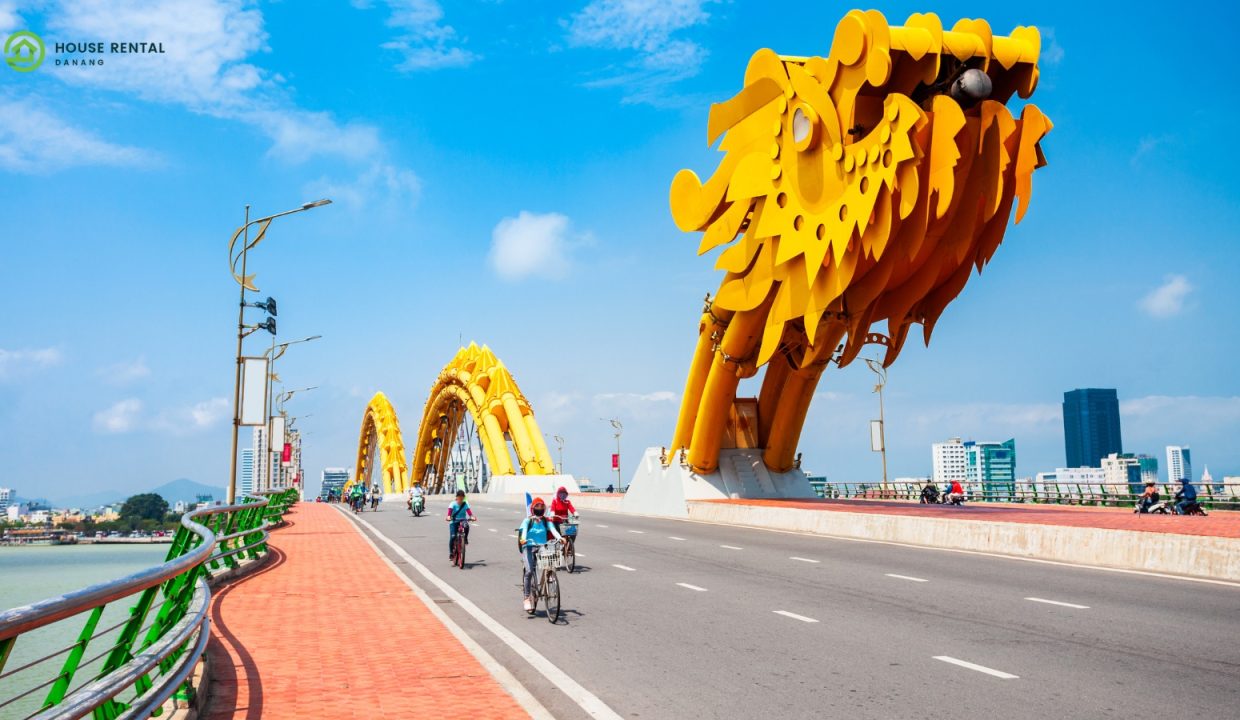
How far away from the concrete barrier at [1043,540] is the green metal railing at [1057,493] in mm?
13621

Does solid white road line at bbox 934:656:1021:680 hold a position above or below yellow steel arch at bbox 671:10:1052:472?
below

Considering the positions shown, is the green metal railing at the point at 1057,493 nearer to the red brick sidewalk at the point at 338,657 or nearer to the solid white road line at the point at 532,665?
the solid white road line at the point at 532,665

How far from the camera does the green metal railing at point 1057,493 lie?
33.7 metres

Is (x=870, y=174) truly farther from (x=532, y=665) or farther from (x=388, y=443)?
(x=388, y=443)

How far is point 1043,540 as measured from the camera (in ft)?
61.1

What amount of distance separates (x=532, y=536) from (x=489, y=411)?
195 ft

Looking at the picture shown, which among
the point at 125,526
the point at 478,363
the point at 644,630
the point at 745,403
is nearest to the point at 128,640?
the point at 644,630

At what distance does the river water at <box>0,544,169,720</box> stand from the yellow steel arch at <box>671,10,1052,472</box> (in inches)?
690

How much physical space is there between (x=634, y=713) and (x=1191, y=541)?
491 inches

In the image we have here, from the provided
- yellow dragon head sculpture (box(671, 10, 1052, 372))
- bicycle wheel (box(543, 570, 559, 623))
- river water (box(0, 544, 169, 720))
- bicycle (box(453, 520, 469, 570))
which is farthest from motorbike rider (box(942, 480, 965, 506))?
bicycle wheel (box(543, 570, 559, 623))

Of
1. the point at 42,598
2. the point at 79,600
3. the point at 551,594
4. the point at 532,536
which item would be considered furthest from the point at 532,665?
the point at 42,598

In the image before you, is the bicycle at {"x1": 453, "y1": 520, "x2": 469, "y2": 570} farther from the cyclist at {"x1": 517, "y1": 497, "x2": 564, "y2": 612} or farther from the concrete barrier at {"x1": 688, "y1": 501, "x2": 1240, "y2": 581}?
the concrete barrier at {"x1": 688, "y1": 501, "x2": 1240, "y2": 581}

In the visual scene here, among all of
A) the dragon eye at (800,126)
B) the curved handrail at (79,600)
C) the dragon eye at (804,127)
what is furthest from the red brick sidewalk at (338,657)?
the dragon eye at (800,126)

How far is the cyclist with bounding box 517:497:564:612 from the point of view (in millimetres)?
12102
